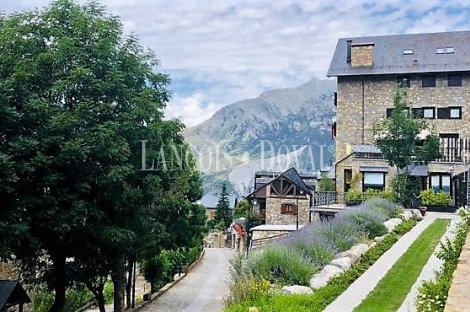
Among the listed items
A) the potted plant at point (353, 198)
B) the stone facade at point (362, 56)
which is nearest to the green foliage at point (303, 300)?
the potted plant at point (353, 198)

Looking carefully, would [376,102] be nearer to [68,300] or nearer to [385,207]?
[385,207]

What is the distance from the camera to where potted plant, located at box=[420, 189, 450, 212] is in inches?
1042

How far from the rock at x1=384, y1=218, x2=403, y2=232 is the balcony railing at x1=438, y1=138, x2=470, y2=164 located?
523 inches

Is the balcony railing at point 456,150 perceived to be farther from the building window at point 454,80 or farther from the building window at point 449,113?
the building window at point 454,80

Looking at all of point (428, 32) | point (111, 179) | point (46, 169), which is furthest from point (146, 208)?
point (428, 32)

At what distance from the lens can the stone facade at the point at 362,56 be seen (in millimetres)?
36312

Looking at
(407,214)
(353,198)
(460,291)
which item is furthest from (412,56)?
(460,291)

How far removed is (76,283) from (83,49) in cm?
692

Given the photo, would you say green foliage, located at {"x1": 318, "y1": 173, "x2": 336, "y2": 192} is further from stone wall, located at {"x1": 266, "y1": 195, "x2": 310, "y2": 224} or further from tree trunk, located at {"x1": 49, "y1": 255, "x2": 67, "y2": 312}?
tree trunk, located at {"x1": 49, "y1": 255, "x2": 67, "y2": 312}

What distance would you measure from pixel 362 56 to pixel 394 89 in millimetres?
3104

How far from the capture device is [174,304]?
21.6 metres

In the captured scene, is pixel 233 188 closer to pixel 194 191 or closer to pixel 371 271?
pixel 194 191

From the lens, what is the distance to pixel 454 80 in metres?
34.6

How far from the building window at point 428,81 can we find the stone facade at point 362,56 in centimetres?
346
